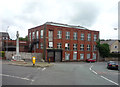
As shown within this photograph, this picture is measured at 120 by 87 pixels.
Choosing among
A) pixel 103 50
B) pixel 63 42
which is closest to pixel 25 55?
pixel 63 42

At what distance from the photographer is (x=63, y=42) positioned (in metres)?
42.9

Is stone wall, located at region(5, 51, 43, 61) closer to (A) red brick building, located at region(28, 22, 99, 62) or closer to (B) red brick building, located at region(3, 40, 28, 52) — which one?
(A) red brick building, located at region(28, 22, 99, 62)

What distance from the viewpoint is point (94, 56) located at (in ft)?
165

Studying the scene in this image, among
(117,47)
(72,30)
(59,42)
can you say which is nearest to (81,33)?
(72,30)

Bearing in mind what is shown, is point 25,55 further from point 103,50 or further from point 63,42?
point 103,50

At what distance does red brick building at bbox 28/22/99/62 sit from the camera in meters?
40.7

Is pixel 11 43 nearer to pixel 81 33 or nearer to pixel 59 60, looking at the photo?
pixel 59 60

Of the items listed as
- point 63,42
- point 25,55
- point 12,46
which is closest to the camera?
point 25,55

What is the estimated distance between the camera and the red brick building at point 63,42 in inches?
1603

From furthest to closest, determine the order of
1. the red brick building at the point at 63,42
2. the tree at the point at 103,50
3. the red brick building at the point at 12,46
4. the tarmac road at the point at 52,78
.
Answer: the tree at the point at 103,50 < the red brick building at the point at 12,46 < the red brick building at the point at 63,42 < the tarmac road at the point at 52,78

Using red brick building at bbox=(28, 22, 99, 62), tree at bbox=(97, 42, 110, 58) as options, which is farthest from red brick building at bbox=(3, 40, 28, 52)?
tree at bbox=(97, 42, 110, 58)

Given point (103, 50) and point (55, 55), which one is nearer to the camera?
point (55, 55)

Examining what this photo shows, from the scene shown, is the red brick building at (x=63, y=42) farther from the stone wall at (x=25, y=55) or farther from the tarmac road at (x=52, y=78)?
the tarmac road at (x=52, y=78)

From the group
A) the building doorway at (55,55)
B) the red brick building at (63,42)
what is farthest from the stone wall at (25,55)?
the building doorway at (55,55)
